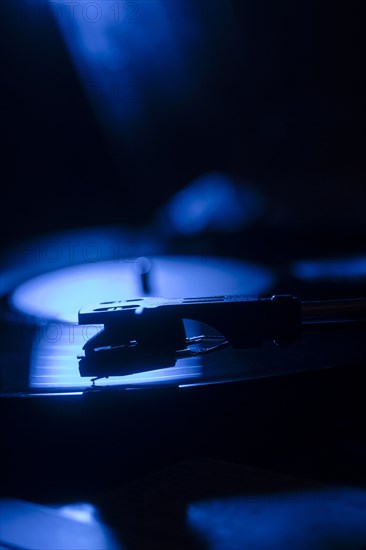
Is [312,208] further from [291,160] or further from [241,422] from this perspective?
[241,422]

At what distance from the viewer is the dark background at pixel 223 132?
1058 millimetres

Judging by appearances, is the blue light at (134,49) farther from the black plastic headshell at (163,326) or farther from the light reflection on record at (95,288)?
the black plastic headshell at (163,326)

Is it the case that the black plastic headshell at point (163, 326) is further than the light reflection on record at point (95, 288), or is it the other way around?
the light reflection on record at point (95, 288)

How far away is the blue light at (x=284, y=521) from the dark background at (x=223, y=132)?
27.5 inches

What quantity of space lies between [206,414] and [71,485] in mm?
106

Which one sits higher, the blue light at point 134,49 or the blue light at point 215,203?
the blue light at point 134,49

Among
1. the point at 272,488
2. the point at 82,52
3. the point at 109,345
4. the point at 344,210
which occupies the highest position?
the point at 82,52

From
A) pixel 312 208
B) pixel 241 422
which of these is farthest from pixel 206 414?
pixel 312 208

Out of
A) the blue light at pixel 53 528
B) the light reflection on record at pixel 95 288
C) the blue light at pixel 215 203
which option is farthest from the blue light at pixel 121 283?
the blue light at pixel 53 528

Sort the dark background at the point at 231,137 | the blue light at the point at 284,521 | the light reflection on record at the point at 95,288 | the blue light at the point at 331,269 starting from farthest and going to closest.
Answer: the dark background at the point at 231,137, the blue light at the point at 331,269, the light reflection on record at the point at 95,288, the blue light at the point at 284,521

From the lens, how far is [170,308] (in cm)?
40

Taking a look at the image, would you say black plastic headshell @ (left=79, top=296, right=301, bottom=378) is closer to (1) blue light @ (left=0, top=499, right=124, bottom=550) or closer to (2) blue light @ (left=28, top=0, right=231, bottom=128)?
(1) blue light @ (left=0, top=499, right=124, bottom=550)

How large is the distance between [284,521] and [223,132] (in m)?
0.87

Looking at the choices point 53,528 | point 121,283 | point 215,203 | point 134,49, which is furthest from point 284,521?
point 134,49
